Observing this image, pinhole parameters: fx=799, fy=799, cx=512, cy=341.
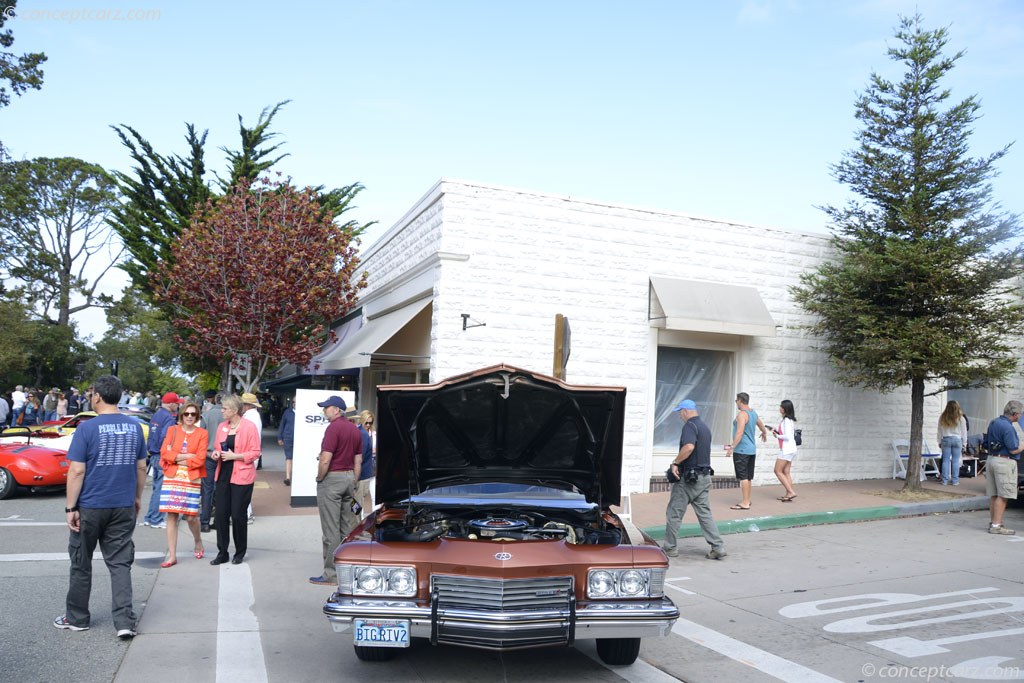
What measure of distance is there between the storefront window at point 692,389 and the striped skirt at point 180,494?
779 centimetres

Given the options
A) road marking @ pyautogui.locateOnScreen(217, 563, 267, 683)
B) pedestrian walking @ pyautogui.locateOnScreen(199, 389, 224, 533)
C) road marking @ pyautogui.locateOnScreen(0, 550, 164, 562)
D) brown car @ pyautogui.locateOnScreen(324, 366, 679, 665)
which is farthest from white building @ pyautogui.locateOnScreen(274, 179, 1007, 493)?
brown car @ pyautogui.locateOnScreen(324, 366, 679, 665)

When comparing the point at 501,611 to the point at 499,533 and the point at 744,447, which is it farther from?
the point at 744,447

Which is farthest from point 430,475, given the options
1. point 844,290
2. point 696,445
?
point 844,290

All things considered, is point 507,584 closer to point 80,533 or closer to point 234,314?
point 80,533

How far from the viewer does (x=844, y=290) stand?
1298 centimetres

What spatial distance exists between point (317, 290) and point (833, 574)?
11.2 m

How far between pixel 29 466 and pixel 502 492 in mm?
9937

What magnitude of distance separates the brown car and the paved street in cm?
63

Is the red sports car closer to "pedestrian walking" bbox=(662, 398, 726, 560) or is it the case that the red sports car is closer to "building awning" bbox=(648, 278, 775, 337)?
"pedestrian walking" bbox=(662, 398, 726, 560)

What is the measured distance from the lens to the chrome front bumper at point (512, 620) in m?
4.37

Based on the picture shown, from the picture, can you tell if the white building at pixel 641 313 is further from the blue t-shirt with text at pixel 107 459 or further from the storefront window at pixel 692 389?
the blue t-shirt with text at pixel 107 459

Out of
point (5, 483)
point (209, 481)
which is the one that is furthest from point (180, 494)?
point (5, 483)

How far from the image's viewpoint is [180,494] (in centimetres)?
823

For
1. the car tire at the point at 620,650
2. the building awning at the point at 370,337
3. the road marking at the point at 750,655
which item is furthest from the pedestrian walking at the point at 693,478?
the building awning at the point at 370,337
